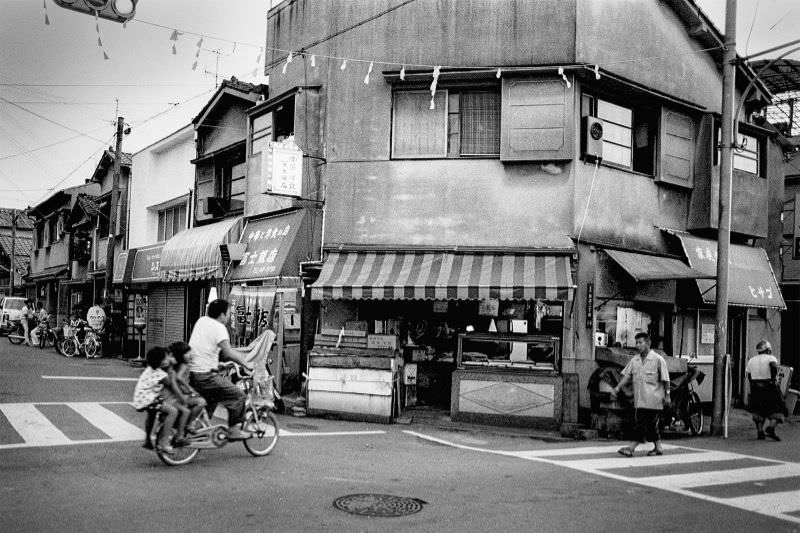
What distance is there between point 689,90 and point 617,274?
5.20 m

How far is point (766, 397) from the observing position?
43.1ft

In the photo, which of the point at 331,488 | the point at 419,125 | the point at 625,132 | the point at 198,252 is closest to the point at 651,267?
the point at 625,132

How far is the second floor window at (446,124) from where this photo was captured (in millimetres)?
14398

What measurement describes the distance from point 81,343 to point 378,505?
21937 millimetres

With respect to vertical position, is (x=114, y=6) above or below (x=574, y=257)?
above

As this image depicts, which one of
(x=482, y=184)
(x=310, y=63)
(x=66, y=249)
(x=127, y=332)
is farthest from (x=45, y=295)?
(x=482, y=184)

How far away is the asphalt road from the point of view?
6.12 metres

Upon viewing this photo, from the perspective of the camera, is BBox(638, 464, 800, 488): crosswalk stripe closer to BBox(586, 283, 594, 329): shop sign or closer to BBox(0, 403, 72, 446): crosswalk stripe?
BBox(586, 283, 594, 329): shop sign

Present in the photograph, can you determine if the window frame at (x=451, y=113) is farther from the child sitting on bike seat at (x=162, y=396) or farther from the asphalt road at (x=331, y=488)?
the child sitting on bike seat at (x=162, y=396)

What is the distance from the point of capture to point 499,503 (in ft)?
23.0

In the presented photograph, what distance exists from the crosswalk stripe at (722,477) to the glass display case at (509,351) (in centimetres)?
396

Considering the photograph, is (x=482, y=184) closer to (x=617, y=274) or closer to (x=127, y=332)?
(x=617, y=274)

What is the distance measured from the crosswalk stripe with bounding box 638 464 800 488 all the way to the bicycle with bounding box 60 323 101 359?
72.2 ft

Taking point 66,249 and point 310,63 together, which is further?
point 66,249
